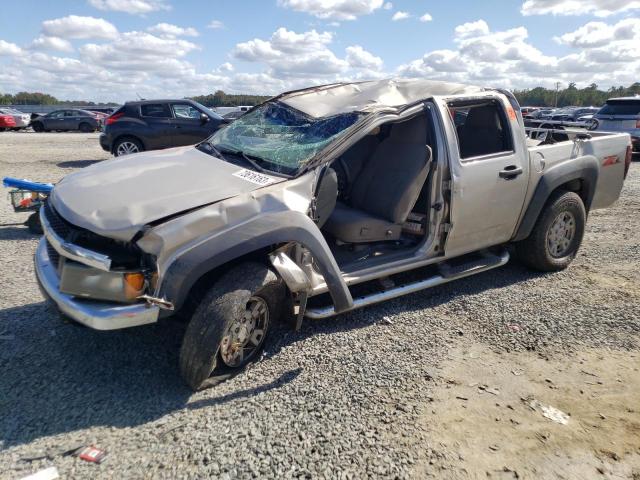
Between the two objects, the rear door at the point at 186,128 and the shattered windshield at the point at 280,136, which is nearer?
the shattered windshield at the point at 280,136

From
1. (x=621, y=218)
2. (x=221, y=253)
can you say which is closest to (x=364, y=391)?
(x=221, y=253)

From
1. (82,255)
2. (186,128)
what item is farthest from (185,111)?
(82,255)

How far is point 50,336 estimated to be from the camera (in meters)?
3.58

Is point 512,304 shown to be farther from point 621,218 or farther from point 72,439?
point 621,218

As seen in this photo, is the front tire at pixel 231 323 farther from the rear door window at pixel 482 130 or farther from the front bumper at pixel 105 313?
the rear door window at pixel 482 130

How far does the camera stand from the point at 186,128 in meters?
12.0

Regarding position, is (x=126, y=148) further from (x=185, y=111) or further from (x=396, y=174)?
(x=396, y=174)

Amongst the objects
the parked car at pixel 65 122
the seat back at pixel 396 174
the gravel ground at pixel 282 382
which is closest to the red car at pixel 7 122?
the parked car at pixel 65 122

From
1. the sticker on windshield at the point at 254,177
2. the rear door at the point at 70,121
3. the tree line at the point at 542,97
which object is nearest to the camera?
the sticker on windshield at the point at 254,177

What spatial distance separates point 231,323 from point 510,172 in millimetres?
2820

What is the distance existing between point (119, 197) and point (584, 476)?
2.99 metres

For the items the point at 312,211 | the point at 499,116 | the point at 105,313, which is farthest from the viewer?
the point at 499,116

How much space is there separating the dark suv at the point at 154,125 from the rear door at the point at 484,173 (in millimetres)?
8419

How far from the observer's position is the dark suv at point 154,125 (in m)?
11.7
